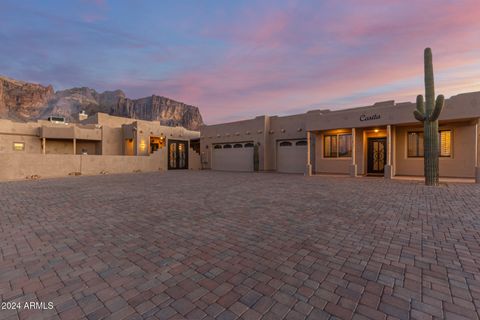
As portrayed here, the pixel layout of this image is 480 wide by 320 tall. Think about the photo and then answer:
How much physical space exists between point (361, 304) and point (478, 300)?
1189mm

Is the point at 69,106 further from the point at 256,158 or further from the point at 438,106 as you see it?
the point at 438,106

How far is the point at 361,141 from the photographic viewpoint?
15.8 metres

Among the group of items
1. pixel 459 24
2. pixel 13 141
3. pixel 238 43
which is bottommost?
pixel 13 141

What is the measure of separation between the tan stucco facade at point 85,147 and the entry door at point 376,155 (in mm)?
19230

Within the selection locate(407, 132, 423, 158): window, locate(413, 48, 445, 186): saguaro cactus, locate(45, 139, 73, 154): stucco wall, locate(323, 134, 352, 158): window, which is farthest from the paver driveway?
locate(45, 139, 73, 154): stucco wall

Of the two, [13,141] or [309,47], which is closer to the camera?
[309,47]

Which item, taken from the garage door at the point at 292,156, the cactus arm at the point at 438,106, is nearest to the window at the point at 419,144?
the cactus arm at the point at 438,106

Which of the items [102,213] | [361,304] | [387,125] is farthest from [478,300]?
[387,125]

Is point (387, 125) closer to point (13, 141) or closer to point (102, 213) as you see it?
point (102, 213)

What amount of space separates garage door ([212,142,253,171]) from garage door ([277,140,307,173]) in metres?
3.12

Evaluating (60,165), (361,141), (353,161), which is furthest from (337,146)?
(60,165)

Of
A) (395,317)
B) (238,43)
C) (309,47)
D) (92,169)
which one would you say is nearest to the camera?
(395,317)

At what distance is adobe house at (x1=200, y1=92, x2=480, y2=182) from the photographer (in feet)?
41.3

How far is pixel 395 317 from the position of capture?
6.19 feet
